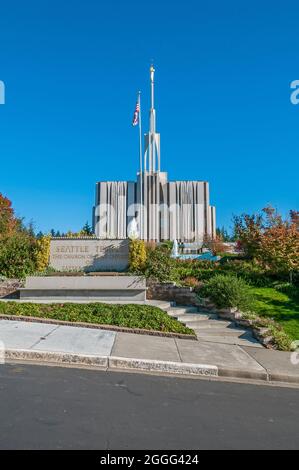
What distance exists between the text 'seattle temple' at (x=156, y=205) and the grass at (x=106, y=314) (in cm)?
4411

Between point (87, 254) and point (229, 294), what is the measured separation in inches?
277

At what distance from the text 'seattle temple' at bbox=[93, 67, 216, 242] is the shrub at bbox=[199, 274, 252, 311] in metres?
43.3

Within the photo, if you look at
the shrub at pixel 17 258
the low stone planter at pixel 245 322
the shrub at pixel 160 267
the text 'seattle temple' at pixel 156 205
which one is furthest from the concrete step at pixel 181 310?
Answer: the text 'seattle temple' at pixel 156 205

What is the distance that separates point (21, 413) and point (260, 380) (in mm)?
4365

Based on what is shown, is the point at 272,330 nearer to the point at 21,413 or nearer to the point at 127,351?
the point at 127,351

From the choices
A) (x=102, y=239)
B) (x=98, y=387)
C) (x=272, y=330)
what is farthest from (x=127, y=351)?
(x=102, y=239)

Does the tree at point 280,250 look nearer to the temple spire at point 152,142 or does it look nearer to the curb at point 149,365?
the curb at point 149,365

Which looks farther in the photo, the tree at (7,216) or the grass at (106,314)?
the tree at (7,216)

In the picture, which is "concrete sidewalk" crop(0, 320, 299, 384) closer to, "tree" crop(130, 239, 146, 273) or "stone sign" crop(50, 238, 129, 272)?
"tree" crop(130, 239, 146, 273)

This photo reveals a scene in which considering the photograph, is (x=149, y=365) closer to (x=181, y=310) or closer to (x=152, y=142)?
(x=181, y=310)

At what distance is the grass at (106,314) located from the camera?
9789 millimetres

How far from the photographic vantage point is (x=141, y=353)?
25.0 feet
